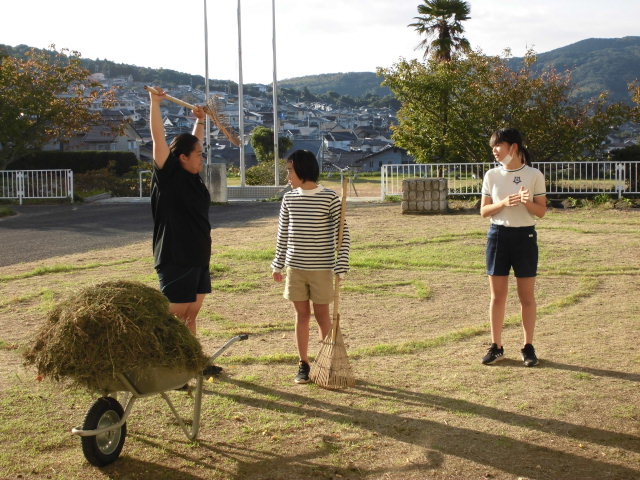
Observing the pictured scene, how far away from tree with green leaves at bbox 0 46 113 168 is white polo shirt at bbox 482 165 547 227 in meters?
22.8

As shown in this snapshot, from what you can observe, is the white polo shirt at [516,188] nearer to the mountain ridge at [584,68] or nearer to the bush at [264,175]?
the bush at [264,175]

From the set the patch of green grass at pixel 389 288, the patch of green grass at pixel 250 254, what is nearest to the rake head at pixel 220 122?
the patch of green grass at pixel 389 288

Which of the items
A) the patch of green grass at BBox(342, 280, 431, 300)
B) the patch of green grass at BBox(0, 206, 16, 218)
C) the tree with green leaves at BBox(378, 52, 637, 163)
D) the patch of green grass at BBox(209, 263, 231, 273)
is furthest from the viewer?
the tree with green leaves at BBox(378, 52, 637, 163)

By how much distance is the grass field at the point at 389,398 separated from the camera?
3.96 metres

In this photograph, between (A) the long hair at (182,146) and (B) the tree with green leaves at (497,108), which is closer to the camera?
(A) the long hair at (182,146)

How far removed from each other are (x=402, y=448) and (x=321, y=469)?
518mm

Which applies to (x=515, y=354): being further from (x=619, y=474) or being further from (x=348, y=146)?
(x=348, y=146)

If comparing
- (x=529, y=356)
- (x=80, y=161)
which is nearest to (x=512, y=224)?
(x=529, y=356)

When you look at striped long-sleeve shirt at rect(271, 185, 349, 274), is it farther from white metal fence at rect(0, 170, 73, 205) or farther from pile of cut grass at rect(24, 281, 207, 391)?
white metal fence at rect(0, 170, 73, 205)

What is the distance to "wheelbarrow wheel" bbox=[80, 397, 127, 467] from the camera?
383 centimetres

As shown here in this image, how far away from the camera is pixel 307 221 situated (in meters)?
5.19

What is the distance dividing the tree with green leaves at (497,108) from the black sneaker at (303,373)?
60.5 ft

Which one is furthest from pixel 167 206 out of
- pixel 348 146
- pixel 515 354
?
pixel 348 146

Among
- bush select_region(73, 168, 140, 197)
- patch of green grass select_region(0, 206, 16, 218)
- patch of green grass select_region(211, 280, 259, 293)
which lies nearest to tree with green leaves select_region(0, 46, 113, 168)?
bush select_region(73, 168, 140, 197)
